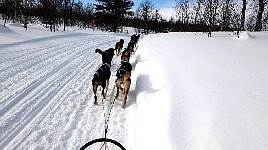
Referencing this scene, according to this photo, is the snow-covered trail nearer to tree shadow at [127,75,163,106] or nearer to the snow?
the snow

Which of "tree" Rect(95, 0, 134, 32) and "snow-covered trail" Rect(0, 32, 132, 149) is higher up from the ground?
"tree" Rect(95, 0, 134, 32)

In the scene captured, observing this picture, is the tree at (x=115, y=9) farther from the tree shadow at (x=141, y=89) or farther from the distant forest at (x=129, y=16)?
the tree shadow at (x=141, y=89)

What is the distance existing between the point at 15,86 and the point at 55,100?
1381mm

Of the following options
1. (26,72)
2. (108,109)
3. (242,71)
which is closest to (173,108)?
(108,109)

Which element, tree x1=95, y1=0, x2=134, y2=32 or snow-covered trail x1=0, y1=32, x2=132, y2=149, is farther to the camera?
tree x1=95, y1=0, x2=134, y2=32

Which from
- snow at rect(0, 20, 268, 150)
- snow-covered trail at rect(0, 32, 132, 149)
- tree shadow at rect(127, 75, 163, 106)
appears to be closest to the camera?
snow at rect(0, 20, 268, 150)

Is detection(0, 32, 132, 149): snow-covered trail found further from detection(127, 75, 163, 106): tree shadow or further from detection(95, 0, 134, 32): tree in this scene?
detection(95, 0, 134, 32): tree

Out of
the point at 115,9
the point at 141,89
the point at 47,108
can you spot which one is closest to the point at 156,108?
the point at 141,89

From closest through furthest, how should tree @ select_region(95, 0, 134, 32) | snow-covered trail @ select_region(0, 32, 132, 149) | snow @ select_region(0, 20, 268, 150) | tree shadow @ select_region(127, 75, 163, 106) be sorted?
snow @ select_region(0, 20, 268, 150)
snow-covered trail @ select_region(0, 32, 132, 149)
tree shadow @ select_region(127, 75, 163, 106)
tree @ select_region(95, 0, 134, 32)

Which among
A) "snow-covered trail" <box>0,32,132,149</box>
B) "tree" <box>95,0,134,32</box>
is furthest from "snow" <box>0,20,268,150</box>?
"tree" <box>95,0,134,32</box>

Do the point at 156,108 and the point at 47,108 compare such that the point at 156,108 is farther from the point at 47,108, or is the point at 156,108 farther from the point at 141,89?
the point at 47,108

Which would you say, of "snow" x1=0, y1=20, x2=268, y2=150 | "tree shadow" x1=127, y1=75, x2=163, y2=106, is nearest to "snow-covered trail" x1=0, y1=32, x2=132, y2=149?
"snow" x1=0, y1=20, x2=268, y2=150

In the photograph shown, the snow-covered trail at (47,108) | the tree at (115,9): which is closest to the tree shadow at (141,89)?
the snow-covered trail at (47,108)

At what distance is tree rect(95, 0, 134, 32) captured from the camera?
4450 cm
